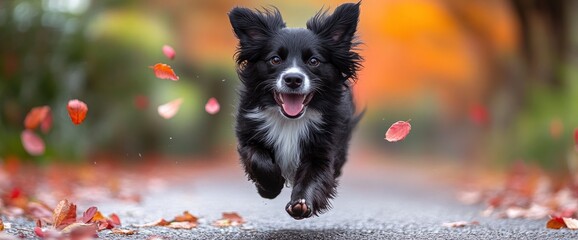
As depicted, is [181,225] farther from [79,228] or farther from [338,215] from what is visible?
[338,215]

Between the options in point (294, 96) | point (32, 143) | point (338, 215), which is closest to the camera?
point (294, 96)

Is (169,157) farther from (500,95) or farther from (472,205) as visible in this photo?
(472,205)

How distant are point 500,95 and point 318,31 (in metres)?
9.07

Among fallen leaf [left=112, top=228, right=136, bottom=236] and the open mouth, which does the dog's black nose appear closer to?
the open mouth

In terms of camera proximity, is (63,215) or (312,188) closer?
(63,215)

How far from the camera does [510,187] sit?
980cm

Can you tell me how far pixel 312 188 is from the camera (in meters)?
4.50

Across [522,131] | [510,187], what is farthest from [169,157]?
[510,187]

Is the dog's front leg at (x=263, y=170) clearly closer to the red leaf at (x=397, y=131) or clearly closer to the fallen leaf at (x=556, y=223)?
the red leaf at (x=397, y=131)

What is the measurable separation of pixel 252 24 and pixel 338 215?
2.20m

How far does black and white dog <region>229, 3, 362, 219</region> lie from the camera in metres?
4.64

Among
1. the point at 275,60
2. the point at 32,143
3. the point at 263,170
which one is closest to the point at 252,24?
the point at 275,60

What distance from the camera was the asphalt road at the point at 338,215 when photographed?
4578 mm

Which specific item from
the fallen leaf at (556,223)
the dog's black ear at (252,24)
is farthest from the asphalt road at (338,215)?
the dog's black ear at (252,24)
